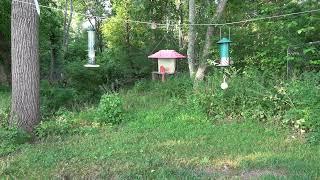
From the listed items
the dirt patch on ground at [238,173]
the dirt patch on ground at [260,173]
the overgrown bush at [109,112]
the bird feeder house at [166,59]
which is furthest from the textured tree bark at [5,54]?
the dirt patch on ground at [260,173]

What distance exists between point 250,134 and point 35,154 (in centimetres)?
398

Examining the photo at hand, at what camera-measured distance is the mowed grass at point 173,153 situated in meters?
6.31

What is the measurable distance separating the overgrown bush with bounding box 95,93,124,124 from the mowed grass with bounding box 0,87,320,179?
0.31 meters

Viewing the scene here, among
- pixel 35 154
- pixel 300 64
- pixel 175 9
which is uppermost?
pixel 175 9

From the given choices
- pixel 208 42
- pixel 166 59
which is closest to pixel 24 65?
pixel 166 59

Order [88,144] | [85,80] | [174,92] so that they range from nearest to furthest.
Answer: [88,144]
[174,92]
[85,80]

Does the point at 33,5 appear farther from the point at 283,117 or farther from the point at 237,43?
the point at 237,43

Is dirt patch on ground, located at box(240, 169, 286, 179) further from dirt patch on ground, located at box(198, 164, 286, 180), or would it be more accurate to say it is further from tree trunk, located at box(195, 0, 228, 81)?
tree trunk, located at box(195, 0, 228, 81)

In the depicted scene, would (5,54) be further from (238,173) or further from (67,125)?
(238,173)

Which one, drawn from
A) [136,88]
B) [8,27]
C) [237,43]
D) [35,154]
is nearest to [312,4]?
[237,43]

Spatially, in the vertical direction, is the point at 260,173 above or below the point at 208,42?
below

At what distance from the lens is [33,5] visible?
934cm

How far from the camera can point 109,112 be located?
10.0m

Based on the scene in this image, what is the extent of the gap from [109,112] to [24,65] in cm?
210
